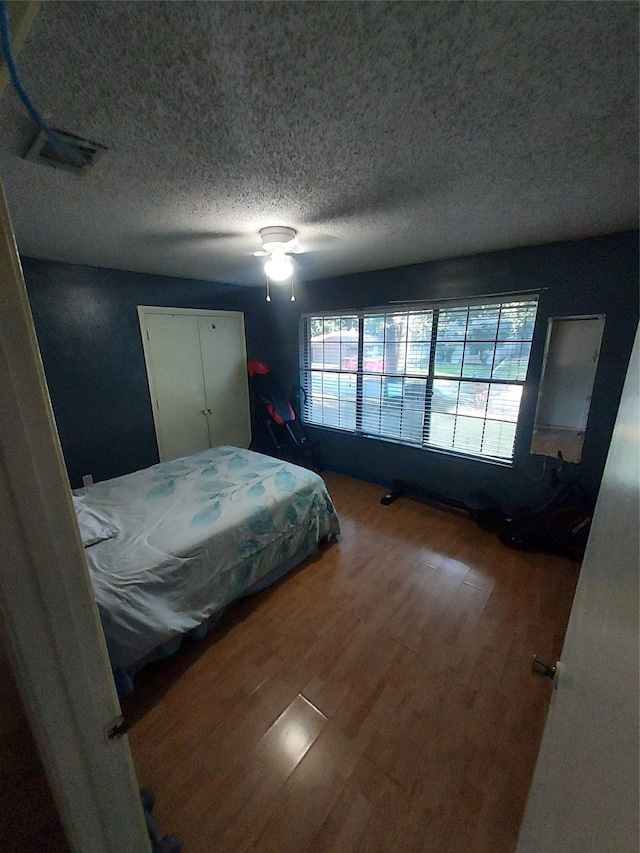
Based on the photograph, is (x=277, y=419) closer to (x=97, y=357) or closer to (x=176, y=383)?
(x=176, y=383)

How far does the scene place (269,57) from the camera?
732mm

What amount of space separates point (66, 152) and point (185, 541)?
1.68 m

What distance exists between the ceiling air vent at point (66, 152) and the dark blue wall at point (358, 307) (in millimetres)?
1899

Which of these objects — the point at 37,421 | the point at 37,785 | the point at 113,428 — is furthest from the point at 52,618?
the point at 113,428

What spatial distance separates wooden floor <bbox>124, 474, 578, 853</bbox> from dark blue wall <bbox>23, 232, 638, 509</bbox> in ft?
3.33

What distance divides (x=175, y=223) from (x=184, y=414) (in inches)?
87.7

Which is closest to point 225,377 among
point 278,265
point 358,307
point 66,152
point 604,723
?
point 358,307

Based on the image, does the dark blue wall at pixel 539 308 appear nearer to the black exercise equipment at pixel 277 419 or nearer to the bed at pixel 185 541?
the black exercise equipment at pixel 277 419

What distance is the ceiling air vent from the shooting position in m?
1.00

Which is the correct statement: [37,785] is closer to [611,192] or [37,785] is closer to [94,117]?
[94,117]

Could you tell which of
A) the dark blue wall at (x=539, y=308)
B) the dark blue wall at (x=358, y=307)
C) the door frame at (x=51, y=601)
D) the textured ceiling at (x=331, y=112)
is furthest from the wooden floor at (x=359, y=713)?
the textured ceiling at (x=331, y=112)

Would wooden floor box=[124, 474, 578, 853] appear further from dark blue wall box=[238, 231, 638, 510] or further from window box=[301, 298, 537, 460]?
window box=[301, 298, 537, 460]

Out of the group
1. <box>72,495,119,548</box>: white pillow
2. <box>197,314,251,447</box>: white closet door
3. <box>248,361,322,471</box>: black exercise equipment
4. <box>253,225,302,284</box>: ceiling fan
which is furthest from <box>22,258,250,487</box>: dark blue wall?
<box>253,225,302,284</box>: ceiling fan

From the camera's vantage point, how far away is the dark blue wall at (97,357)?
2631mm
